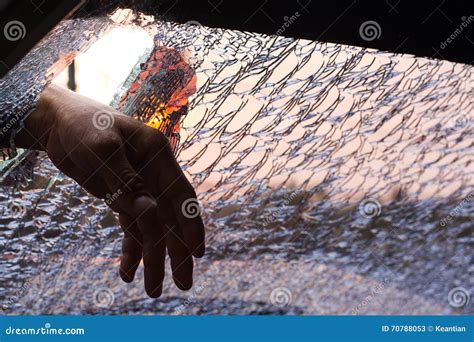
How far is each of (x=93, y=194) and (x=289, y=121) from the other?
0.90 feet

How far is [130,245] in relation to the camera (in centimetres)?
76

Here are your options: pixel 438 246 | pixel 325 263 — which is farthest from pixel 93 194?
pixel 438 246

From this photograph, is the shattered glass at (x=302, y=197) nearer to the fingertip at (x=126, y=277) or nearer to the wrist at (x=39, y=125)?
the fingertip at (x=126, y=277)

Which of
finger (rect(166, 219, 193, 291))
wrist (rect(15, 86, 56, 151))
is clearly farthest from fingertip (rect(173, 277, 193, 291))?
wrist (rect(15, 86, 56, 151))

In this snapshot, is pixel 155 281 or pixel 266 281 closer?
pixel 155 281

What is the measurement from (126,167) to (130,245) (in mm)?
122

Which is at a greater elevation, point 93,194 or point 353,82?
point 353,82

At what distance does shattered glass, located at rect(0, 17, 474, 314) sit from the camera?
0.88 m

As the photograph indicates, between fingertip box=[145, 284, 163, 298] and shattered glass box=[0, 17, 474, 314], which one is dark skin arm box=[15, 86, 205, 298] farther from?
shattered glass box=[0, 17, 474, 314]

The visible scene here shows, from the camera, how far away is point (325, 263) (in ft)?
2.94

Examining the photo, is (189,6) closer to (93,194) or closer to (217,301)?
(93,194)

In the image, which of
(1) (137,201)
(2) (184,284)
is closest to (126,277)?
(2) (184,284)

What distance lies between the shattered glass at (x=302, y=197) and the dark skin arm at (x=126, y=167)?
0.35ft

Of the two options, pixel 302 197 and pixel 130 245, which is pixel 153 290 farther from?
pixel 302 197
